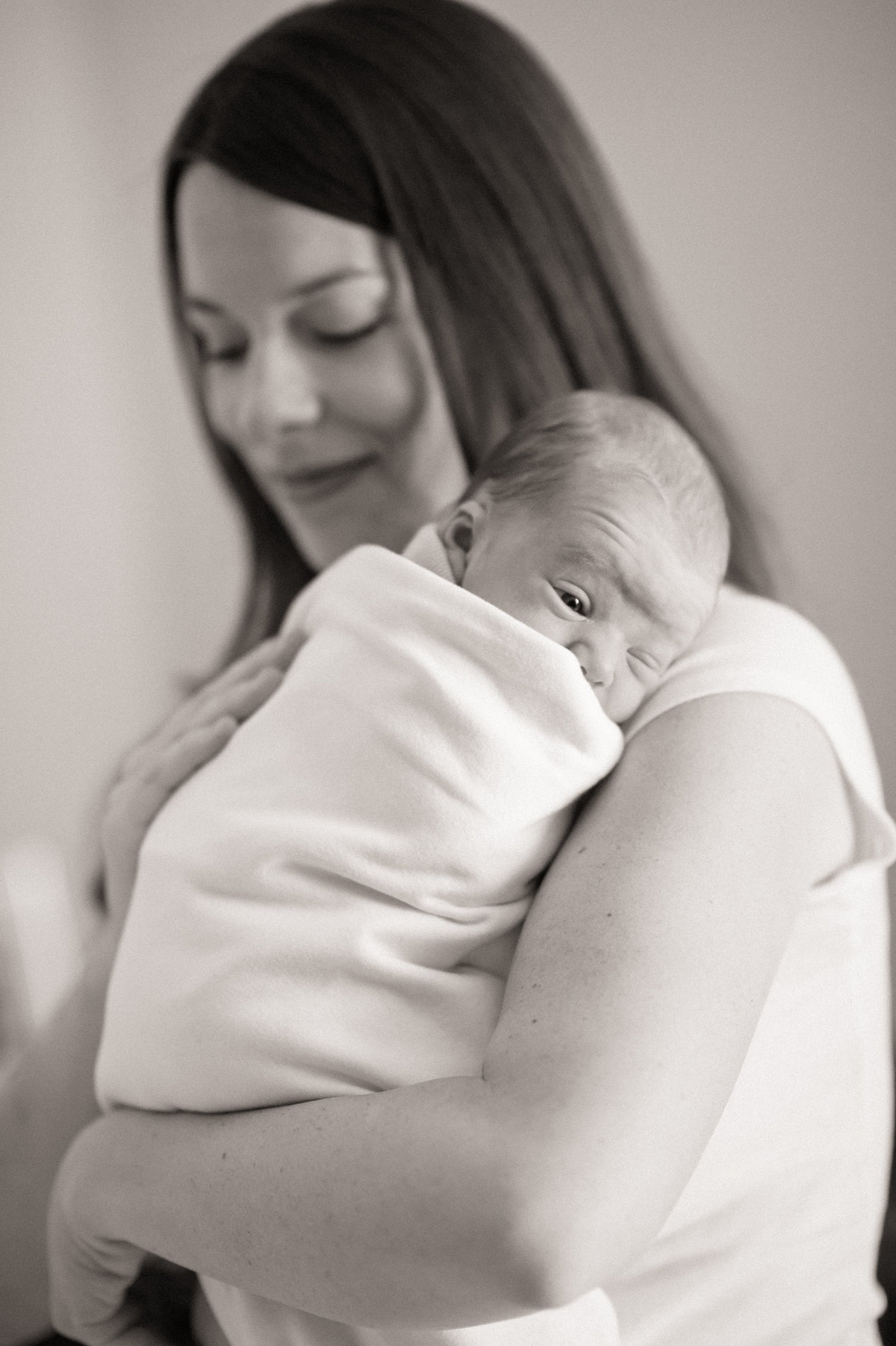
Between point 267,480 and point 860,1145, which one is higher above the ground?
point 267,480

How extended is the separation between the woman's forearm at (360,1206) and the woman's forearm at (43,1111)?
0.45 meters

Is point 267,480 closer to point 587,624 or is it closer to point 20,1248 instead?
point 587,624

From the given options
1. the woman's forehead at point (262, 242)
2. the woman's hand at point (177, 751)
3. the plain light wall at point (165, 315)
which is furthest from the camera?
the plain light wall at point (165, 315)

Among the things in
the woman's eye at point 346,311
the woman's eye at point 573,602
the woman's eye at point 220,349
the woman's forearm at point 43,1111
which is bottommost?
the woman's forearm at point 43,1111

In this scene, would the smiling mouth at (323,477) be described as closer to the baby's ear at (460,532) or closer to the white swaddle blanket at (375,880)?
the baby's ear at (460,532)

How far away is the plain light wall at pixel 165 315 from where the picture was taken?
1562 millimetres

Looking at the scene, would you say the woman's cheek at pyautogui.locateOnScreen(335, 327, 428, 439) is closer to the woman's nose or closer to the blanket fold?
the woman's nose

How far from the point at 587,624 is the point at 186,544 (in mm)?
2146

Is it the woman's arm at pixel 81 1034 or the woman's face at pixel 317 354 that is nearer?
the woman's arm at pixel 81 1034

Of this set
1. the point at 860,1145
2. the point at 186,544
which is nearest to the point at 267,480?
the point at 860,1145

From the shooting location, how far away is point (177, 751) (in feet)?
3.35

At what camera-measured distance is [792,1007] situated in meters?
0.92

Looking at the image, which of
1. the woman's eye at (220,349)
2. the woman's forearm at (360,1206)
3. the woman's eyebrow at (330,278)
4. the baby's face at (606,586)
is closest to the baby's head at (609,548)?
the baby's face at (606,586)

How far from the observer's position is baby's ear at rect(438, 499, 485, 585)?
0.93 m
